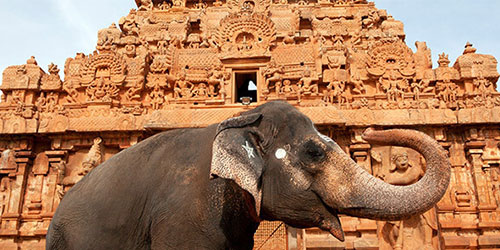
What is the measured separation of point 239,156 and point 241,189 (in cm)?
19

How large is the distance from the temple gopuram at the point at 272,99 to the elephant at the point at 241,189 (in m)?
6.85

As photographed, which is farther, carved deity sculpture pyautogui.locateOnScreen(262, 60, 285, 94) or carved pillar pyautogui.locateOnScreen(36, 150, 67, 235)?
carved deity sculpture pyautogui.locateOnScreen(262, 60, 285, 94)

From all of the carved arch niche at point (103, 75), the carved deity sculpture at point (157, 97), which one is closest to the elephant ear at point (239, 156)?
the carved deity sculpture at point (157, 97)

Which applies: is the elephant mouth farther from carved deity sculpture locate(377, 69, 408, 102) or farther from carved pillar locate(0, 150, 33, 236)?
carved pillar locate(0, 150, 33, 236)

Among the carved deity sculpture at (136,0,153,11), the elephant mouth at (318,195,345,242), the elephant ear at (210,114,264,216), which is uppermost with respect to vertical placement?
the carved deity sculpture at (136,0,153,11)

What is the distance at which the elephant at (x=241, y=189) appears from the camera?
208cm

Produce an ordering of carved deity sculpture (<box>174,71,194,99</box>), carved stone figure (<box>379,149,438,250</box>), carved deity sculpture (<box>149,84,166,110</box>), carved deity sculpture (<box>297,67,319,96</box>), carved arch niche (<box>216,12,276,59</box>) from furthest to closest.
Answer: carved arch niche (<box>216,12,276,59</box>)
carved deity sculpture (<box>174,71,194,99</box>)
carved deity sculpture (<box>149,84,166,110</box>)
carved deity sculpture (<box>297,67,319,96</box>)
carved stone figure (<box>379,149,438,250</box>)

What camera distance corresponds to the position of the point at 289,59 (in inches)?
430

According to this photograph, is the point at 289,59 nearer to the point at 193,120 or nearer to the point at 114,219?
the point at 193,120

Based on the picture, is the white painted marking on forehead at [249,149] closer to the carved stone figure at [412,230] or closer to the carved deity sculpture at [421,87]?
the carved stone figure at [412,230]

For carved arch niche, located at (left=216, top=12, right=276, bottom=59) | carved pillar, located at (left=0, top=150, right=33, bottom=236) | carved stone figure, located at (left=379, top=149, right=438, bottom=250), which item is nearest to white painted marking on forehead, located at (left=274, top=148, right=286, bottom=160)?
carved stone figure, located at (left=379, top=149, right=438, bottom=250)

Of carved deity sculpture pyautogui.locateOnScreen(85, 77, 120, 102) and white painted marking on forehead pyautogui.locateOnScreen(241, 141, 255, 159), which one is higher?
carved deity sculpture pyautogui.locateOnScreen(85, 77, 120, 102)

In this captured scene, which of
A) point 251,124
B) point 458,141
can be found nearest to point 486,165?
point 458,141

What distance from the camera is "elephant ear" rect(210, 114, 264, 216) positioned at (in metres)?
2.16
